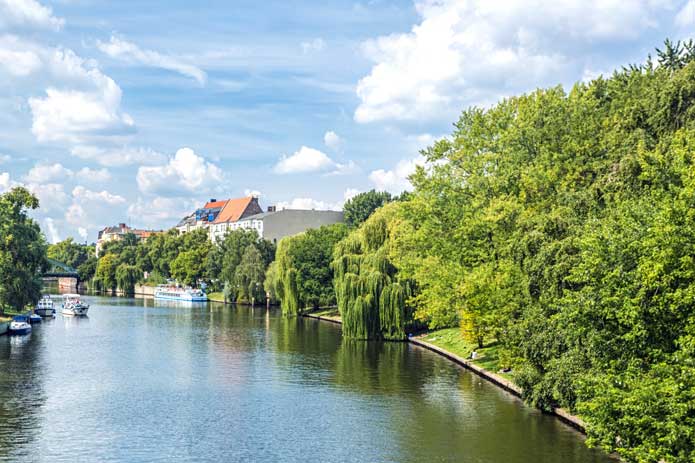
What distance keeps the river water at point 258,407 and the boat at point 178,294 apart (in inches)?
2490

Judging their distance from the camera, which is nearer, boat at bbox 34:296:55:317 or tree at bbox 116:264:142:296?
boat at bbox 34:296:55:317

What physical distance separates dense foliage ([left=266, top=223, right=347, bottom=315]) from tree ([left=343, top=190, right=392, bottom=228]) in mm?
30231

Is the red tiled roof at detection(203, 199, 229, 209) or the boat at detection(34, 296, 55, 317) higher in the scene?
the red tiled roof at detection(203, 199, 229, 209)

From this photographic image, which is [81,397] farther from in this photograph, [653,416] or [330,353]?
[653,416]

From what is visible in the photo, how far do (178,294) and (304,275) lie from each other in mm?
48956

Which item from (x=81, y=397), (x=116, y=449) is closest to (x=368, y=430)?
(x=116, y=449)

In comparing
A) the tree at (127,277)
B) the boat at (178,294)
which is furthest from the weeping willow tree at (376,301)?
the tree at (127,277)

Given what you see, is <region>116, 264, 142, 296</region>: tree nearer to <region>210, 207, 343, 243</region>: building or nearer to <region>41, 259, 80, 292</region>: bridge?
<region>210, 207, 343, 243</region>: building

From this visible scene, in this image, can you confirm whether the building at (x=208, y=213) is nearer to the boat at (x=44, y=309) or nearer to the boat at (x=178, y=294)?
the boat at (x=178, y=294)

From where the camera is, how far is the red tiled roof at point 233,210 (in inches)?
6831

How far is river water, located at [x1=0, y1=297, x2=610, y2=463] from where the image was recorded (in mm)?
28531

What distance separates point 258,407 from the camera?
119 feet

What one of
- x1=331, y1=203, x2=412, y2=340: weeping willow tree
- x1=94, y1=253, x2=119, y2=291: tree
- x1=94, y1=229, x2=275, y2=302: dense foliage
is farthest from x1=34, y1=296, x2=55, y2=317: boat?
x1=94, y1=253, x2=119, y2=291: tree

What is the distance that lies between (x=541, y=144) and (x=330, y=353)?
2057 cm
